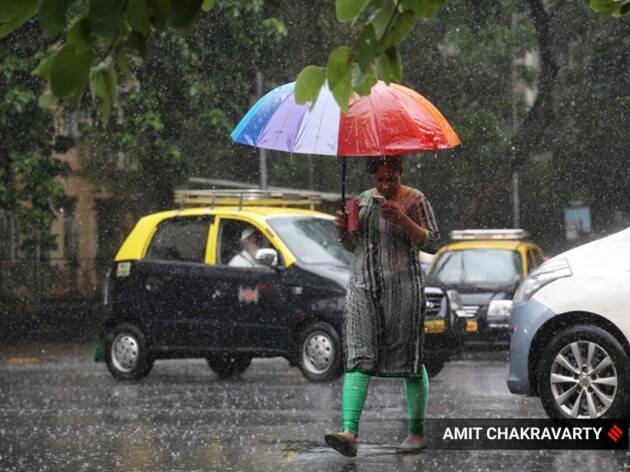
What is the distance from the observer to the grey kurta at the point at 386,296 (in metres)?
9.42

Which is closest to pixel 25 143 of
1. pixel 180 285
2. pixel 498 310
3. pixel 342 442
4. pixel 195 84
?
pixel 195 84

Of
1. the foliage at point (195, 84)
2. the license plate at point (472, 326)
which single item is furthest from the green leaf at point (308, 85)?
the foliage at point (195, 84)

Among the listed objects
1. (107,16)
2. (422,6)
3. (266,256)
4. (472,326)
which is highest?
(422,6)

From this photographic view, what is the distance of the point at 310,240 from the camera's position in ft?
58.4

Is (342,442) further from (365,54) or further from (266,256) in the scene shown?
(266,256)

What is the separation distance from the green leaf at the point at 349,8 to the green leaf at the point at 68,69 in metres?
0.80

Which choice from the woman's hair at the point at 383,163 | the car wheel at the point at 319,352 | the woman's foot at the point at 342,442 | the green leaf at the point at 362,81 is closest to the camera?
the green leaf at the point at 362,81

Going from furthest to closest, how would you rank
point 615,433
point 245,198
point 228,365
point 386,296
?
point 245,198 → point 228,365 → point 615,433 → point 386,296

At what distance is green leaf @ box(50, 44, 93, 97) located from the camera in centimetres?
402

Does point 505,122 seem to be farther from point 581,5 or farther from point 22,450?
A: point 22,450

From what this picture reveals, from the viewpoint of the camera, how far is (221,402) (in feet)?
46.8

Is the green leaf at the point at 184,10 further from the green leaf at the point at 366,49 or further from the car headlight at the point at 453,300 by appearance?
the car headlight at the point at 453,300

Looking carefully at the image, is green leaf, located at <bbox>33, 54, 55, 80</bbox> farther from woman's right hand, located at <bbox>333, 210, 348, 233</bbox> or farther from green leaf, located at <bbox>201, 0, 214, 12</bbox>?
woman's right hand, located at <bbox>333, 210, 348, 233</bbox>

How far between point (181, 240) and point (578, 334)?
757cm
